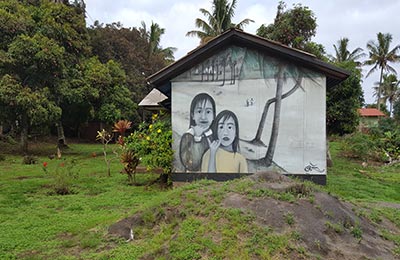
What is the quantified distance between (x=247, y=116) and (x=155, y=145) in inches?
100

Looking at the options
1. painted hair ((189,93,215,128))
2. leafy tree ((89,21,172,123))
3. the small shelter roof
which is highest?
leafy tree ((89,21,172,123))

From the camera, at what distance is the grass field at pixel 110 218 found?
13.6ft

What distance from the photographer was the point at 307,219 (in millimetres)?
4477

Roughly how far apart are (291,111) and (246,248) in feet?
16.1

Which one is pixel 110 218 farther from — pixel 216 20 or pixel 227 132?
pixel 216 20

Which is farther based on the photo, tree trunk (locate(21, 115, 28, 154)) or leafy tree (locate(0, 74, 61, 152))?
tree trunk (locate(21, 115, 28, 154))

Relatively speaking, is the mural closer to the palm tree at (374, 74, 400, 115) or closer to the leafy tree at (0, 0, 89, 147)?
the leafy tree at (0, 0, 89, 147)

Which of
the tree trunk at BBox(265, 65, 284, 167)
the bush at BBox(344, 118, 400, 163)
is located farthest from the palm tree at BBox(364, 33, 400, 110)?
the tree trunk at BBox(265, 65, 284, 167)

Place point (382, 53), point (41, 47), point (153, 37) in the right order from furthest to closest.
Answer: point (382, 53) < point (153, 37) < point (41, 47)

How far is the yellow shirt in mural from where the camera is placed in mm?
8257

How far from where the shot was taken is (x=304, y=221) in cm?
442

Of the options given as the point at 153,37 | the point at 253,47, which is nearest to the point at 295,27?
the point at 253,47

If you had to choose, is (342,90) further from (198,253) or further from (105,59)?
(105,59)

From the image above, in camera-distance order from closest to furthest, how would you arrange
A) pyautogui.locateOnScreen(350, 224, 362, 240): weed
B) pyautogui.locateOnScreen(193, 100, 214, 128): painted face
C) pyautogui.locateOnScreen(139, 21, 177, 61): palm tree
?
pyautogui.locateOnScreen(350, 224, 362, 240): weed, pyautogui.locateOnScreen(193, 100, 214, 128): painted face, pyautogui.locateOnScreen(139, 21, 177, 61): palm tree
